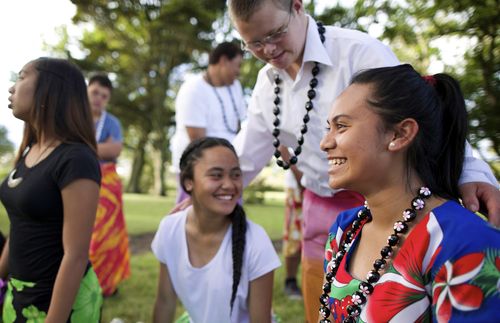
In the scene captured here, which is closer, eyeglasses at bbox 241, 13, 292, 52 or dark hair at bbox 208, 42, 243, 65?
eyeglasses at bbox 241, 13, 292, 52

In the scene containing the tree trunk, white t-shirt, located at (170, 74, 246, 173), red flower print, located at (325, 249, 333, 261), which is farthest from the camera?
the tree trunk

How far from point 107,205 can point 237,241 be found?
226cm

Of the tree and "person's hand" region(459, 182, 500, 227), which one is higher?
the tree

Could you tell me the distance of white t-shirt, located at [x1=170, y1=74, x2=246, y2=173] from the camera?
411cm

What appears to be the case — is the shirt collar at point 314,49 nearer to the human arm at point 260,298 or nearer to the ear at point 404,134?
the ear at point 404,134

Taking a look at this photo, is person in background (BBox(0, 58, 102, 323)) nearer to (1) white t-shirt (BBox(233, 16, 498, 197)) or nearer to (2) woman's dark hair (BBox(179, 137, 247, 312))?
(2) woman's dark hair (BBox(179, 137, 247, 312))

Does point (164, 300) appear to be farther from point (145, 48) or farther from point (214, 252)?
point (145, 48)

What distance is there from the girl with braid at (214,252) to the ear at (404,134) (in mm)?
1296

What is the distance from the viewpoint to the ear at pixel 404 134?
144 cm

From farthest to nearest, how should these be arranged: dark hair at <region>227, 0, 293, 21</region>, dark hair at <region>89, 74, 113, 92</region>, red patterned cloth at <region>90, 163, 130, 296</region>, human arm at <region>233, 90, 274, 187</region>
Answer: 1. dark hair at <region>89, 74, 113, 92</region>
2. red patterned cloth at <region>90, 163, 130, 296</region>
3. human arm at <region>233, 90, 274, 187</region>
4. dark hair at <region>227, 0, 293, 21</region>

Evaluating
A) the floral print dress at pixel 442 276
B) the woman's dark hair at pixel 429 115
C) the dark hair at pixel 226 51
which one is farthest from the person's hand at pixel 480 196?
the dark hair at pixel 226 51

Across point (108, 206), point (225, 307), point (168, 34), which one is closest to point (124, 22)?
point (168, 34)

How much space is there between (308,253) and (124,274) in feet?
8.77

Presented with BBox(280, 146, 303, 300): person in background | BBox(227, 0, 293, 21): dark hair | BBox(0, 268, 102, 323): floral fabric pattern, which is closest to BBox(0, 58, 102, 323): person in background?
BBox(0, 268, 102, 323): floral fabric pattern
